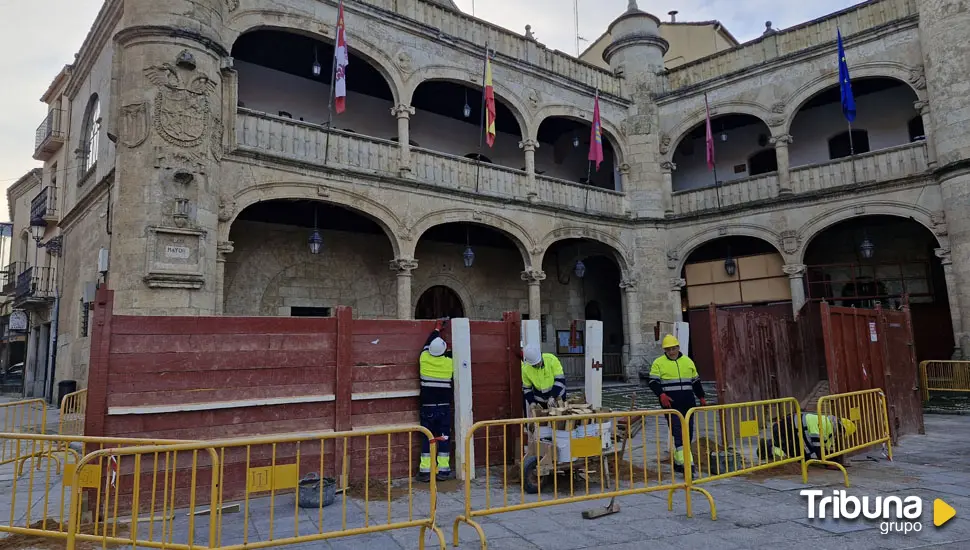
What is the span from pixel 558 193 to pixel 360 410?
40.4 feet

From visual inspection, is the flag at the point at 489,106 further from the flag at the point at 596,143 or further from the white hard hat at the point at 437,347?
the white hard hat at the point at 437,347

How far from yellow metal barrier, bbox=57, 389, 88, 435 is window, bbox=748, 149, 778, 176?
19.9 metres

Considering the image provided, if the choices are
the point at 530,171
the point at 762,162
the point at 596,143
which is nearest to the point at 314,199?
the point at 530,171

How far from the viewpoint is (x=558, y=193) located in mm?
17812

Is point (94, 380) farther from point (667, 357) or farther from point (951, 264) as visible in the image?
point (951, 264)

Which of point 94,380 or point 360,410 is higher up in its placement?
point 94,380

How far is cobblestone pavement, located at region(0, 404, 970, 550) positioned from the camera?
461 cm

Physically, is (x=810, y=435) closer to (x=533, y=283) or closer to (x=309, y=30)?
(x=533, y=283)

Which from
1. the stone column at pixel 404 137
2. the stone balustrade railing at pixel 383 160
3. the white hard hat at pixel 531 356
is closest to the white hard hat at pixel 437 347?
the white hard hat at pixel 531 356

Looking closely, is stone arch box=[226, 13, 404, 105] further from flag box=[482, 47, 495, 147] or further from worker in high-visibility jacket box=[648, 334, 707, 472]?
worker in high-visibility jacket box=[648, 334, 707, 472]

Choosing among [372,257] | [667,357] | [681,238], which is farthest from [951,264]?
[372,257]

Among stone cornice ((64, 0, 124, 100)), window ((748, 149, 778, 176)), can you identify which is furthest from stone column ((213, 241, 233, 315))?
window ((748, 149, 778, 176))

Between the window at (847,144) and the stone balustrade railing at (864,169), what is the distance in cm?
213

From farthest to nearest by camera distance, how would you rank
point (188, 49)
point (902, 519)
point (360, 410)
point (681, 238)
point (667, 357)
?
point (681, 238) < point (188, 49) < point (667, 357) < point (360, 410) < point (902, 519)
